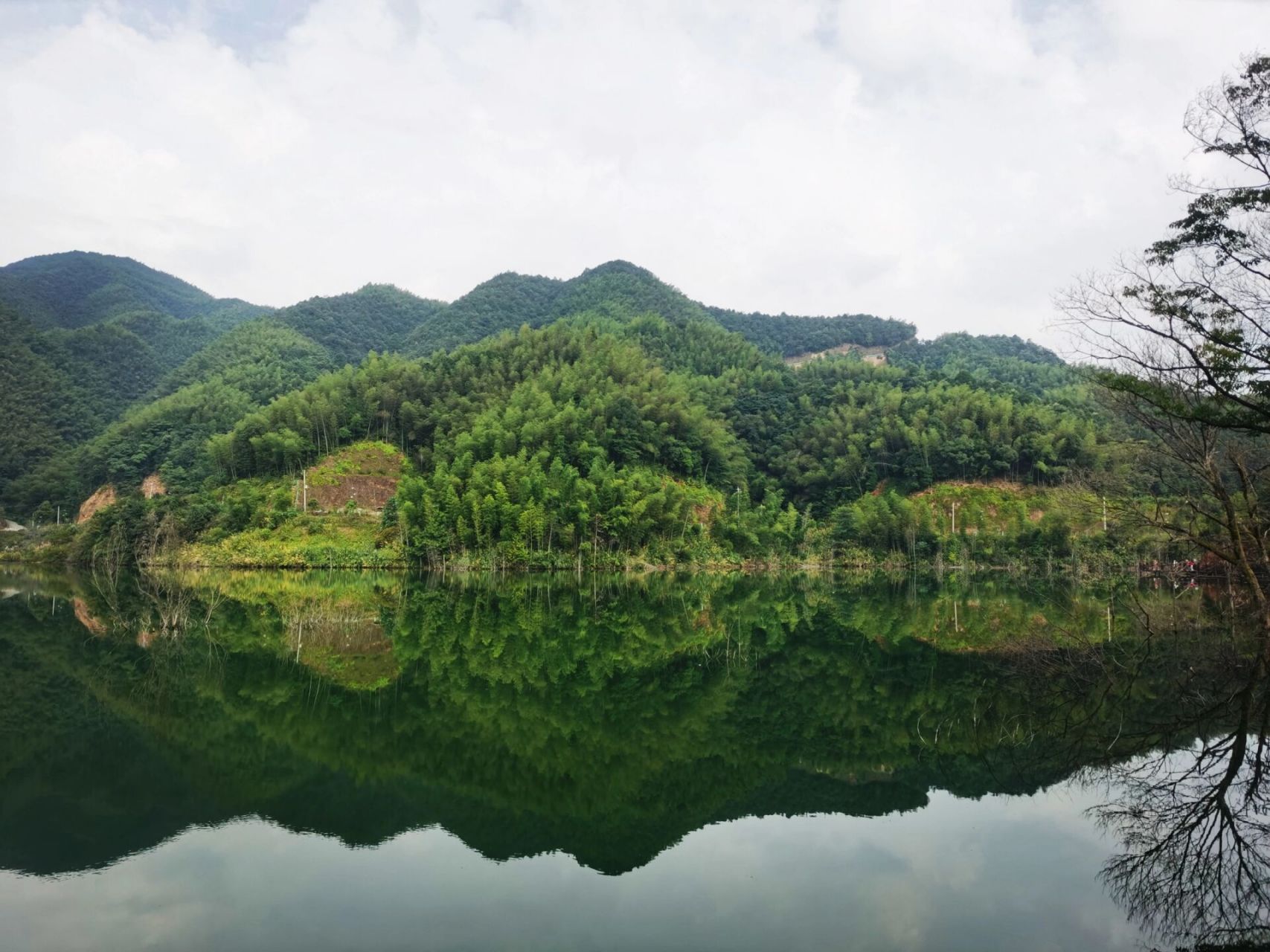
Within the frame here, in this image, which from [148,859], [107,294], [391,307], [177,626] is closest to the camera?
[148,859]

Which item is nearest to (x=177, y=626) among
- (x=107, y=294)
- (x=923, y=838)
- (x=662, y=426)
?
(x=923, y=838)

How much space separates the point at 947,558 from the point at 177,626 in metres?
54.9

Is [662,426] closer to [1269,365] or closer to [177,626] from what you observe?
[177,626]

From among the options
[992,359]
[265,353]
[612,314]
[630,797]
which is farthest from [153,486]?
[992,359]

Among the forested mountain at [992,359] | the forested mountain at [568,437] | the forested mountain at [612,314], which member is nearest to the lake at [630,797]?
the forested mountain at [568,437]

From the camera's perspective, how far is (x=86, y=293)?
562ft

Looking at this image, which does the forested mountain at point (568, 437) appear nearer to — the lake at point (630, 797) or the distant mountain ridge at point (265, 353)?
the distant mountain ridge at point (265, 353)

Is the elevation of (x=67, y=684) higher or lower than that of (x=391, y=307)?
lower

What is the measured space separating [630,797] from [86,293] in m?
209

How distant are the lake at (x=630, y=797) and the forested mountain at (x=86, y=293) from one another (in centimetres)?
16219

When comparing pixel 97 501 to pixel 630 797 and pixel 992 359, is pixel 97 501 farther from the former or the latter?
pixel 992 359

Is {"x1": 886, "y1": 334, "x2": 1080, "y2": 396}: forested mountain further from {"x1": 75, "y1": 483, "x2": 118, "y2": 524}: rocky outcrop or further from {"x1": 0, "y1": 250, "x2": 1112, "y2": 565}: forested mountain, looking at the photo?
{"x1": 75, "y1": 483, "x2": 118, "y2": 524}: rocky outcrop

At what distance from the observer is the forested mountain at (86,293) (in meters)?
154

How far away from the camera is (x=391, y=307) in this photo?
516 feet
